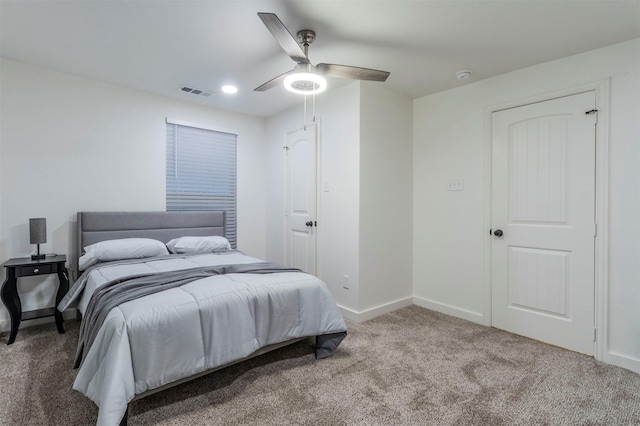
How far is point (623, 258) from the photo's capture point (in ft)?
7.93

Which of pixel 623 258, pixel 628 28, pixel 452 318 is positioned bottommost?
pixel 452 318

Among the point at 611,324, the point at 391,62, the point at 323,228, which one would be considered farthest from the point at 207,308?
the point at 611,324

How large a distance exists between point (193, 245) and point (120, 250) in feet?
2.32

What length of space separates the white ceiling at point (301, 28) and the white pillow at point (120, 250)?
1690 millimetres

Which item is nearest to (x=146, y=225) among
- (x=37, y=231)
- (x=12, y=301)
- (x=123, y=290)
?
(x=37, y=231)

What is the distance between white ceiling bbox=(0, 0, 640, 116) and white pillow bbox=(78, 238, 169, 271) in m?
1.69

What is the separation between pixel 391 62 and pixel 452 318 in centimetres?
268

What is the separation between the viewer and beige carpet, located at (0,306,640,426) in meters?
1.81

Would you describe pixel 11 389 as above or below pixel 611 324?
below

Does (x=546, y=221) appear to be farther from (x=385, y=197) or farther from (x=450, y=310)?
(x=385, y=197)

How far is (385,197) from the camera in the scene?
11.7ft

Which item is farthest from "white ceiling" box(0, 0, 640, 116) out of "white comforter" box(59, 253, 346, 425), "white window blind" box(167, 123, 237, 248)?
"white comforter" box(59, 253, 346, 425)

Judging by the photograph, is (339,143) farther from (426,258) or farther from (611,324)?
(611,324)

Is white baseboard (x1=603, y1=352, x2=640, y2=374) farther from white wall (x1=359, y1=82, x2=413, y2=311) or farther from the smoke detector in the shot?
the smoke detector
